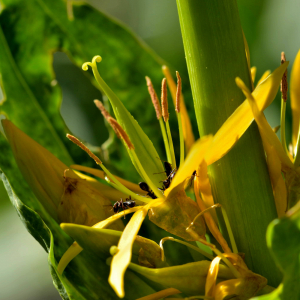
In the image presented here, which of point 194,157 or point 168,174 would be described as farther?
point 168,174

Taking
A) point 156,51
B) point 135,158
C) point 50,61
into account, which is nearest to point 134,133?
point 135,158

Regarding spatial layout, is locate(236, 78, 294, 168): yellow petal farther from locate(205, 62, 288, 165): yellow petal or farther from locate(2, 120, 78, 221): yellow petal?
locate(2, 120, 78, 221): yellow petal

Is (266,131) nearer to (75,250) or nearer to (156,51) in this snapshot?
(75,250)

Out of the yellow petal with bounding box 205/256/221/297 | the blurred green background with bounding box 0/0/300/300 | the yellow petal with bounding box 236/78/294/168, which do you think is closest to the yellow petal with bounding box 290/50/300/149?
the yellow petal with bounding box 236/78/294/168

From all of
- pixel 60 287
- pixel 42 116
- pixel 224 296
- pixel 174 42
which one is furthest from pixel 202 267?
pixel 174 42

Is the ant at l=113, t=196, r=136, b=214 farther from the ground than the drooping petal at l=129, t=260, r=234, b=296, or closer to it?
farther from the ground

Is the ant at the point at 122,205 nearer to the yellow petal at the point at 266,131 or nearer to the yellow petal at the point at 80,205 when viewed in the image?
the yellow petal at the point at 80,205
